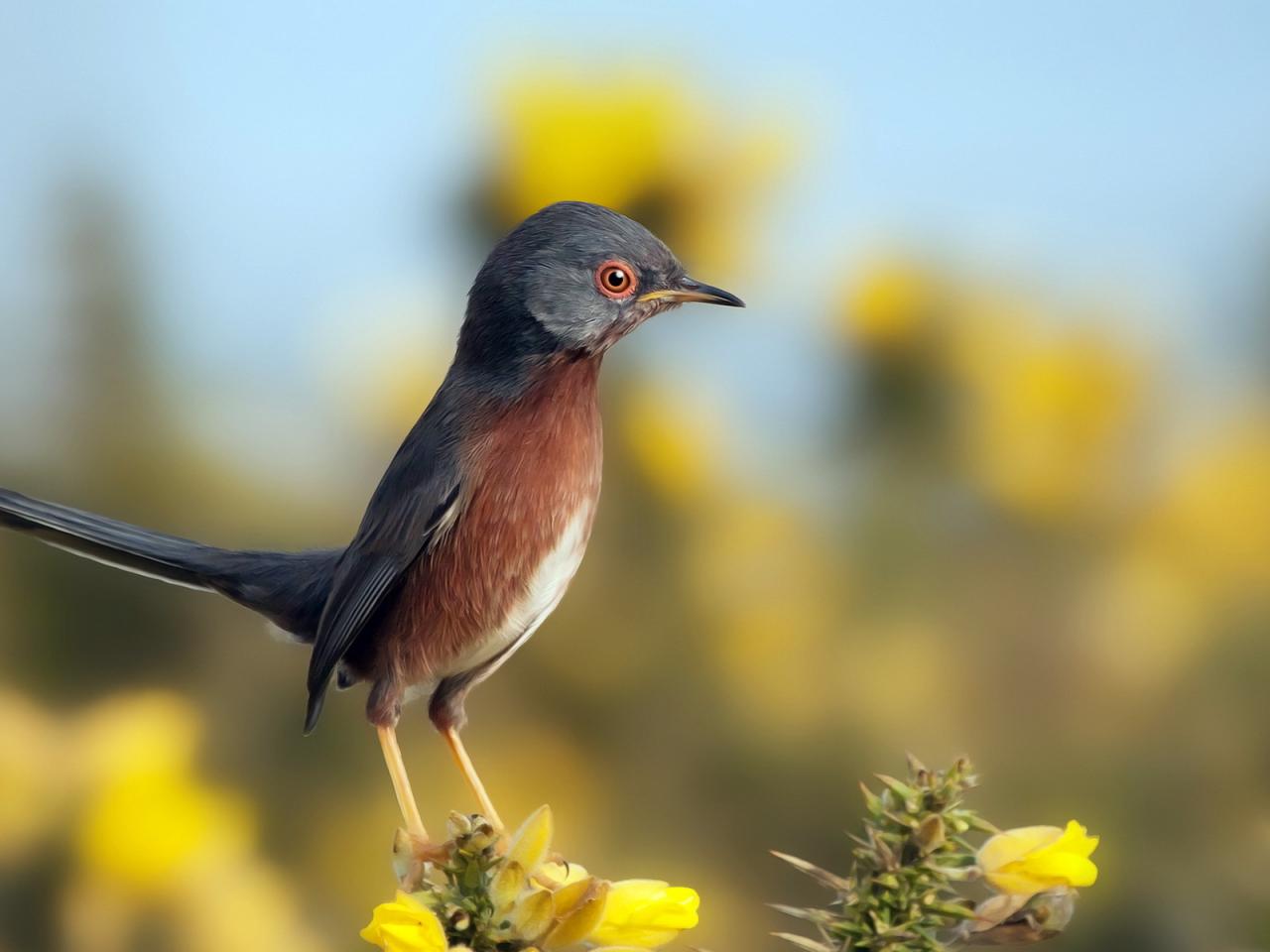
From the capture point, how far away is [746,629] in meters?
2.49

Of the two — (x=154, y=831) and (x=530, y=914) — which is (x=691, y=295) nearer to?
(x=530, y=914)

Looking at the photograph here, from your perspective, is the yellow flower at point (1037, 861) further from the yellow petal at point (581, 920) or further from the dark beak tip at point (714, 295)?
the dark beak tip at point (714, 295)

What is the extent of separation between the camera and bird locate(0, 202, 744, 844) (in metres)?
1.55

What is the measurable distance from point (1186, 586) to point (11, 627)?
2.02 m

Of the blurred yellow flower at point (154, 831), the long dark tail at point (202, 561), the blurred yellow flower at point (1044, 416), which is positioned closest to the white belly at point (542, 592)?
the long dark tail at point (202, 561)

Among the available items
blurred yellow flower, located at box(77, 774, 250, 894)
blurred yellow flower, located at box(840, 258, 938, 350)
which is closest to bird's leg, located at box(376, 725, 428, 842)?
blurred yellow flower, located at box(77, 774, 250, 894)

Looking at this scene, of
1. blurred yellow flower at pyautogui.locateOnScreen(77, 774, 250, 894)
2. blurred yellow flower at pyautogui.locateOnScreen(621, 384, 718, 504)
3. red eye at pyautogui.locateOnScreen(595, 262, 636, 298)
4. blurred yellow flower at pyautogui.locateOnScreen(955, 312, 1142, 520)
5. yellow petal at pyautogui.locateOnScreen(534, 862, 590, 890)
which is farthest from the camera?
blurred yellow flower at pyautogui.locateOnScreen(955, 312, 1142, 520)

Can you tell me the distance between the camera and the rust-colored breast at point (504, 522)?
157 cm

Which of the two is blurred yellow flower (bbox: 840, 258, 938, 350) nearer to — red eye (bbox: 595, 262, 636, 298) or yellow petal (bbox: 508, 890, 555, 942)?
red eye (bbox: 595, 262, 636, 298)

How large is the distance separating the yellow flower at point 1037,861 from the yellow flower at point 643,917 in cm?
23

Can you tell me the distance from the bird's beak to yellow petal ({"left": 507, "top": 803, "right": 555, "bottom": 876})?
643 mm

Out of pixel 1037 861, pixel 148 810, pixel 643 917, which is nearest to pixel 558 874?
pixel 643 917

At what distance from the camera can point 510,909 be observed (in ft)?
3.36

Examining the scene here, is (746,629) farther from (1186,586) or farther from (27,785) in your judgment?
(27,785)
